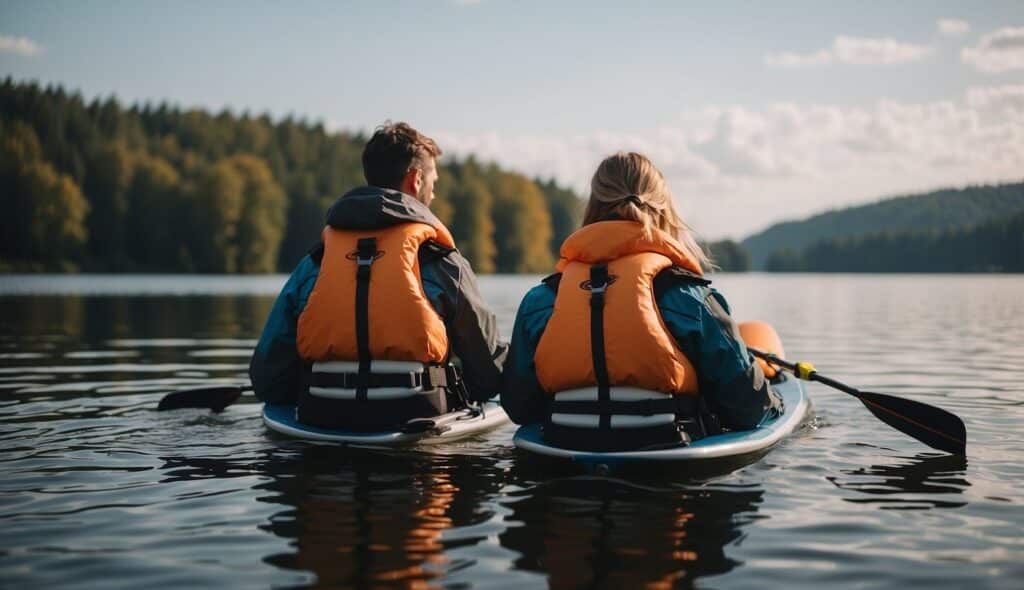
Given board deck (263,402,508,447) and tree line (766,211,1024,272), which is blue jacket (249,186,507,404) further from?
tree line (766,211,1024,272)

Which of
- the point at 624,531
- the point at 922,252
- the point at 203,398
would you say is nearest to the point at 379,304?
the point at 624,531

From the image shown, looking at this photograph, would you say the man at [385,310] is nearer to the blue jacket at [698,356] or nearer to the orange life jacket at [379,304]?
the orange life jacket at [379,304]

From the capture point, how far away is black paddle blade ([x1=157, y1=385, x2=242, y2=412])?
8078 mm

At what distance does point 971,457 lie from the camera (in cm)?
655

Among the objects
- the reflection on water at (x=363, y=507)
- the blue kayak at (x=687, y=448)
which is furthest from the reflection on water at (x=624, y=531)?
the reflection on water at (x=363, y=507)

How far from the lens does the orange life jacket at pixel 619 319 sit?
5375mm

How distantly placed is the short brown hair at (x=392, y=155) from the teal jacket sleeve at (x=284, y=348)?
75cm

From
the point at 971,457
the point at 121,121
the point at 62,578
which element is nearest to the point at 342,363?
the point at 62,578

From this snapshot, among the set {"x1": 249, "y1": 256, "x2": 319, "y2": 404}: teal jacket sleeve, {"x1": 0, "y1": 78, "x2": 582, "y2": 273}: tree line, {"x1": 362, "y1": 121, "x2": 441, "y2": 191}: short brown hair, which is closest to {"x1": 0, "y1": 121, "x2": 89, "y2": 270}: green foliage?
{"x1": 0, "y1": 78, "x2": 582, "y2": 273}: tree line

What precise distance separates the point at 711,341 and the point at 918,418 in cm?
218

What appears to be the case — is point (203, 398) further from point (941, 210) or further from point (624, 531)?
point (941, 210)

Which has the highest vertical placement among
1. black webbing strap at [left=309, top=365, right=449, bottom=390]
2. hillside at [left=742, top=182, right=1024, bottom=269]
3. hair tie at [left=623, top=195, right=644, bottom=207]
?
hillside at [left=742, top=182, right=1024, bottom=269]

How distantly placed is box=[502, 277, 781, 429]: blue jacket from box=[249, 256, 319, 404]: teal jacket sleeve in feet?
4.93

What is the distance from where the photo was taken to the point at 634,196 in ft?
18.7
